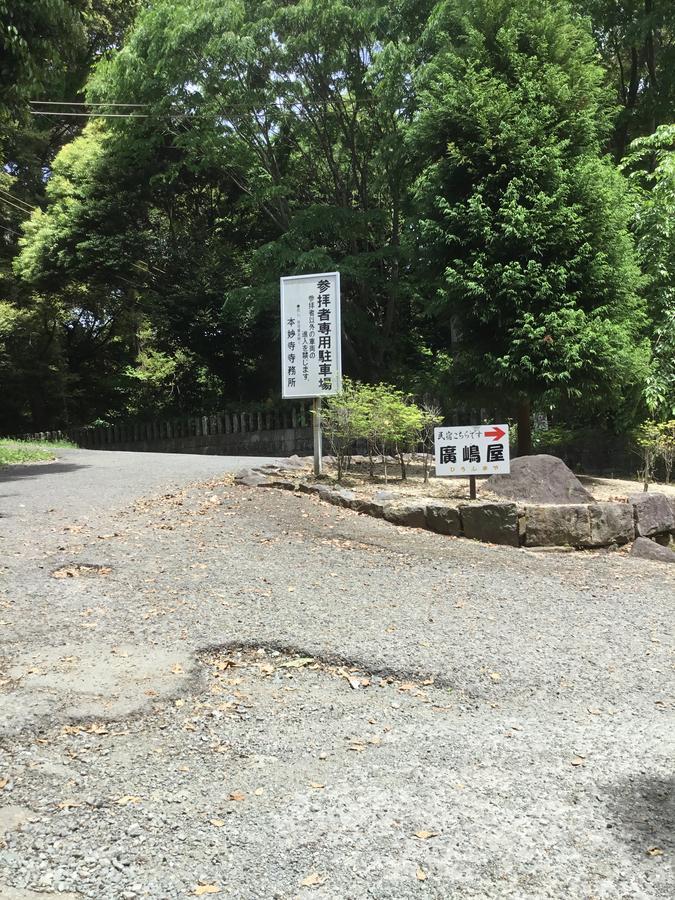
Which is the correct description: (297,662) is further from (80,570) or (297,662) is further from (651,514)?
(651,514)

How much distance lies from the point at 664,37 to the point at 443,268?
10046mm

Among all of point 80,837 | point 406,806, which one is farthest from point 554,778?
point 80,837

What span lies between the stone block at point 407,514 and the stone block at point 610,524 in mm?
1753

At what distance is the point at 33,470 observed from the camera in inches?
452

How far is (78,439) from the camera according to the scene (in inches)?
830

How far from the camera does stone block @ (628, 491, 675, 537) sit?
792 cm

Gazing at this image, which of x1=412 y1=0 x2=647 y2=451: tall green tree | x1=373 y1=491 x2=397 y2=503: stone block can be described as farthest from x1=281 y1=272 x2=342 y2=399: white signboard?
x1=412 y1=0 x2=647 y2=451: tall green tree

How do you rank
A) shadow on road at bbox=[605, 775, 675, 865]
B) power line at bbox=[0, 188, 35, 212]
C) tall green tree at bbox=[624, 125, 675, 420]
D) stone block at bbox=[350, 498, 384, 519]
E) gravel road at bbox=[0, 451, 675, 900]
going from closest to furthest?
gravel road at bbox=[0, 451, 675, 900] < shadow on road at bbox=[605, 775, 675, 865] < stone block at bbox=[350, 498, 384, 519] < tall green tree at bbox=[624, 125, 675, 420] < power line at bbox=[0, 188, 35, 212]

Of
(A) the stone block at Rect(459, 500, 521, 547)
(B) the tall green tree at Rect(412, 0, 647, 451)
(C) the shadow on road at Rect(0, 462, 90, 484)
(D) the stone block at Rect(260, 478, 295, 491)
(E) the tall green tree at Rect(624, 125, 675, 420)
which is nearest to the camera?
(A) the stone block at Rect(459, 500, 521, 547)

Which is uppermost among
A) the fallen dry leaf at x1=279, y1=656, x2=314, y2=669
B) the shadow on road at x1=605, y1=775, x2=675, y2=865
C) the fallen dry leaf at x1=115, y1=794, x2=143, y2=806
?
the fallen dry leaf at x1=279, y1=656, x2=314, y2=669

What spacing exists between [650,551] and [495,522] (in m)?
1.61

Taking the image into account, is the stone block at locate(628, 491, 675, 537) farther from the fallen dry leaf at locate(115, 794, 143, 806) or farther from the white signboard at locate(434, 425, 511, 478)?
the fallen dry leaf at locate(115, 794, 143, 806)

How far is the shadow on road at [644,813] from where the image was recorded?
253 cm

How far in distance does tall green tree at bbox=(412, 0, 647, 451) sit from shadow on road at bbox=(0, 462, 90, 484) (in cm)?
639
